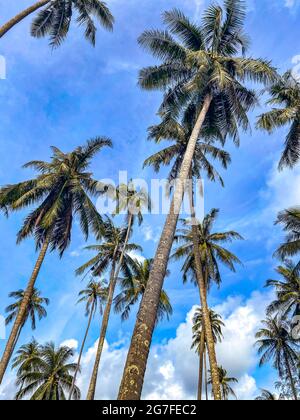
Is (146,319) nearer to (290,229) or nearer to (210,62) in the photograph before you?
(210,62)

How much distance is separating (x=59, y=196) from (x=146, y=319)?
1401 centimetres

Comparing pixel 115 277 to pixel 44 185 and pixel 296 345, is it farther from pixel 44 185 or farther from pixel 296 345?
pixel 296 345

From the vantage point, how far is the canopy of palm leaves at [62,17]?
1516cm

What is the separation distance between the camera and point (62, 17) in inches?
608

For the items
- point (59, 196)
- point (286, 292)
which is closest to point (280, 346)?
point (286, 292)

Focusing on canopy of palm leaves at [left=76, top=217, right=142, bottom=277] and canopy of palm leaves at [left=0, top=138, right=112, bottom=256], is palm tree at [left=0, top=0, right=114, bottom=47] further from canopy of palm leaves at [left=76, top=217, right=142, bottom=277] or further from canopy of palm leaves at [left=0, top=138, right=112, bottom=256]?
canopy of palm leaves at [left=76, top=217, right=142, bottom=277]

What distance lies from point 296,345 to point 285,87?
2721cm

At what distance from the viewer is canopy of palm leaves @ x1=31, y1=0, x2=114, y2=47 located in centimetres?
1516

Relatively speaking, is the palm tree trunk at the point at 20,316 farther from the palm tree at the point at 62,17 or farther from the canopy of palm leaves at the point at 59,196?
the palm tree at the point at 62,17

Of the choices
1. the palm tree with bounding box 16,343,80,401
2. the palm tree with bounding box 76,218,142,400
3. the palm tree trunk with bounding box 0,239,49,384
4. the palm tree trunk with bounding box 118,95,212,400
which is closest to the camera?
the palm tree trunk with bounding box 118,95,212,400

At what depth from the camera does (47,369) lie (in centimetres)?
3569

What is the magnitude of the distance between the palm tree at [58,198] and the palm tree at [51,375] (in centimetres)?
2225

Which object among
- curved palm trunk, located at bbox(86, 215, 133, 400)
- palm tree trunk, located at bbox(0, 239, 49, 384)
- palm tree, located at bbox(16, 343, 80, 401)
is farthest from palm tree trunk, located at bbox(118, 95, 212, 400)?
palm tree, located at bbox(16, 343, 80, 401)

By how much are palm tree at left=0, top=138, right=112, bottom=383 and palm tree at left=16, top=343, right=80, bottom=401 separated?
73.0 ft
